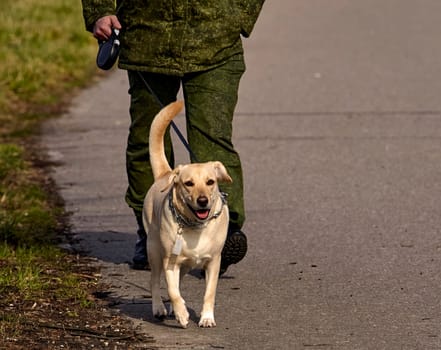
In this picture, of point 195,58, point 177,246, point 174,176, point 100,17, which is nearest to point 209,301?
point 177,246

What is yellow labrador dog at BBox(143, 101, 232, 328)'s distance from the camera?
5375mm

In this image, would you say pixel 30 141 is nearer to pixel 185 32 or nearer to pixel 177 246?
pixel 185 32

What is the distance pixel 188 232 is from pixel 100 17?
1.39 meters

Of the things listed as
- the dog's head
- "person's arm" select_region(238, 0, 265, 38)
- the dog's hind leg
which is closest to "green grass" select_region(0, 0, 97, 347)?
the dog's hind leg

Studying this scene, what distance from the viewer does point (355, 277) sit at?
6.41 metres

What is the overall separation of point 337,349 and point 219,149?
1458mm

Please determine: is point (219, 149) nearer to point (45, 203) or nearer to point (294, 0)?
point (45, 203)

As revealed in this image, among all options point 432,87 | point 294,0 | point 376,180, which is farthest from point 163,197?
point 294,0

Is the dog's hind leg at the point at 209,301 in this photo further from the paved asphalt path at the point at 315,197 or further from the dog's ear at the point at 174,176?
the dog's ear at the point at 174,176

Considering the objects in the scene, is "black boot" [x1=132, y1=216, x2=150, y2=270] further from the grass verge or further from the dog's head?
the dog's head

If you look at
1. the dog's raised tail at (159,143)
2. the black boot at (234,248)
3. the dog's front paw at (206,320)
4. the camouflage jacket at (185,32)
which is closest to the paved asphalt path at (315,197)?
the dog's front paw at (206,320)

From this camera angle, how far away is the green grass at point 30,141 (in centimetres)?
609

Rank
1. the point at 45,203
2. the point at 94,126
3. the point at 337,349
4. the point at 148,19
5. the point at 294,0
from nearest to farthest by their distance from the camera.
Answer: the point at 337,349
the point at 148,19
the point at 45,203
the point at 94,126
the point at 294,0

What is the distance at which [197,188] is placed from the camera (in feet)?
17.5
